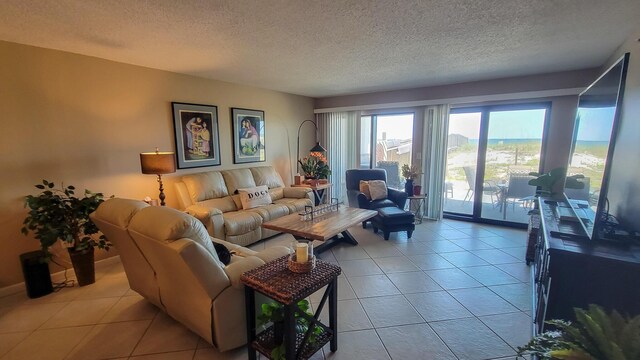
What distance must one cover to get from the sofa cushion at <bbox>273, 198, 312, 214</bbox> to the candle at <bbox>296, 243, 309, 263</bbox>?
2535 millimetres

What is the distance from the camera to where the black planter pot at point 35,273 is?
2510 millimetres

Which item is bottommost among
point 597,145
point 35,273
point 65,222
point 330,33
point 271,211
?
point 35,273

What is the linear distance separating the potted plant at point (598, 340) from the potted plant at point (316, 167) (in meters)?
4.40

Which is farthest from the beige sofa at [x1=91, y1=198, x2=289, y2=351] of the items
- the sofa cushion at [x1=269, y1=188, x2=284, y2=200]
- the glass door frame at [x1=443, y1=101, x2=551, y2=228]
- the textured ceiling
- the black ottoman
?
the glass door frame at [x1=443, y1=101, x2=551, y2=228]

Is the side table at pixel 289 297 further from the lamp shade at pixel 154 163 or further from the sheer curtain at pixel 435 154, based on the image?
the sheer curtain at pixel 435 154

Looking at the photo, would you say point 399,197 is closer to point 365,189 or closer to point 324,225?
point 365,189

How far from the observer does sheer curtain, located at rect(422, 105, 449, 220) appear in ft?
15.7

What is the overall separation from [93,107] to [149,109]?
0.59 m

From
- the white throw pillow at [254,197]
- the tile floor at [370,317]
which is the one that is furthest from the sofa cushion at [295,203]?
the tile floor at [370,317]

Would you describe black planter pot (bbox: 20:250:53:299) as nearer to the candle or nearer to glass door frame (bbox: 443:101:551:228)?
the candle

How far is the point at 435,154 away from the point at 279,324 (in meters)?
4.27

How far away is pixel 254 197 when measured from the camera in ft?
13.5

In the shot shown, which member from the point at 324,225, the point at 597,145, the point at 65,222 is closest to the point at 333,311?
the point at 324,225

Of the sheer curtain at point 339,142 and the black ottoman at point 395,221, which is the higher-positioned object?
the sheer curtain at point 339,142
